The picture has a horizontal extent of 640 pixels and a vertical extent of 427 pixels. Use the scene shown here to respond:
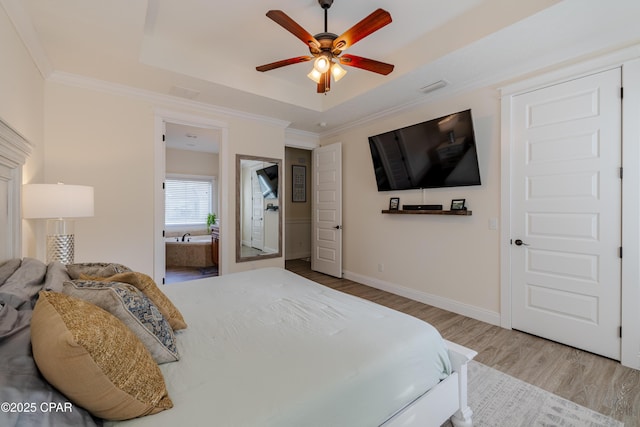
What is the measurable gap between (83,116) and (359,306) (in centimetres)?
337

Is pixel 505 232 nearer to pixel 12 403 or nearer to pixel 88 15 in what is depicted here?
pixel 12 403

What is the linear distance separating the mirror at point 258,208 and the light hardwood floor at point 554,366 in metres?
2.34

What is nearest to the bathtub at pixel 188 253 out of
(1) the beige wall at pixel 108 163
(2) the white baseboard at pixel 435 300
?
(1) the beige wall at pixel 108 163

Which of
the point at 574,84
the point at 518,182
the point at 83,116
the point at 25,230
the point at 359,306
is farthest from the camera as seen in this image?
the point at 83,116

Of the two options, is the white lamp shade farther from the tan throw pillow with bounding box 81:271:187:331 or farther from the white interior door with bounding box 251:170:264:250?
the white interior door with bounding box 251:170:264:250

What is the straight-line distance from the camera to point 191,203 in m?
6.92

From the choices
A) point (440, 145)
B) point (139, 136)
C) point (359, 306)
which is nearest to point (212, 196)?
point (139, 136)

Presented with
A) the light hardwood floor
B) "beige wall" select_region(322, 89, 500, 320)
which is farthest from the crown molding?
the light hardwood floor

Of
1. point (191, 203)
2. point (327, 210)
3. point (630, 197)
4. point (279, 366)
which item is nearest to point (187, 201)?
point (191, 203)

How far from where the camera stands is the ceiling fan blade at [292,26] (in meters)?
1.80

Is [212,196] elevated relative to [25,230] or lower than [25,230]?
elevated

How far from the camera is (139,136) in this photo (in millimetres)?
3260

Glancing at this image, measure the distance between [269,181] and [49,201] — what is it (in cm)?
259

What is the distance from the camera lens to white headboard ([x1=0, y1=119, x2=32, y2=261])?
1734 millimetres
